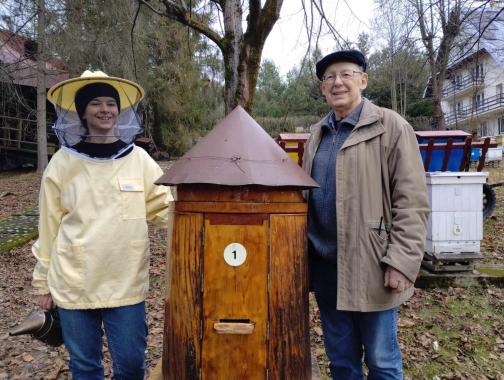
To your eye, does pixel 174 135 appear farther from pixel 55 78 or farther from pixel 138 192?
pixel 138 192

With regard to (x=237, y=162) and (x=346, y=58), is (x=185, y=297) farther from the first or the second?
(x=346, y=58)

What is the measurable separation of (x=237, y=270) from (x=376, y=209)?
0.74 meters

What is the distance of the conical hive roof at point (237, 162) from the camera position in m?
1.96

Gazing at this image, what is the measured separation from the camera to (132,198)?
2303 millimetres

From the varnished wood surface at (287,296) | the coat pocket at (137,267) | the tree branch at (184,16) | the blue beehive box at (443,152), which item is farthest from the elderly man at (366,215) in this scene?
the blue beehive box at (443,152)

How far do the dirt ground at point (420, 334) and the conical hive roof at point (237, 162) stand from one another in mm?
2352

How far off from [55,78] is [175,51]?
446 centimetres

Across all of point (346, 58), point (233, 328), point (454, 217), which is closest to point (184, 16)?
point (346, 58)

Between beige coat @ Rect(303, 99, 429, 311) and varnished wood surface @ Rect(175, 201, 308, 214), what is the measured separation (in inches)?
11.5

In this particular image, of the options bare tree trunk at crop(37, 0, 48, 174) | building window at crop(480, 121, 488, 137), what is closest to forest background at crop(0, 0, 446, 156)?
bare tree trunk at crop(37, 0, 48, 174)

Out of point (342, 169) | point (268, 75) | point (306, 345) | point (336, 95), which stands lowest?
point (306, 345)

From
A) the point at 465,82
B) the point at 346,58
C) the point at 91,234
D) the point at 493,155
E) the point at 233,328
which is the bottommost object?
the point at 233,328

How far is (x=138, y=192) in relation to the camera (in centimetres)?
233

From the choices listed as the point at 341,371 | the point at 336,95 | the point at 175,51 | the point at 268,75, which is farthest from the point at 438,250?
the point at 268,75
